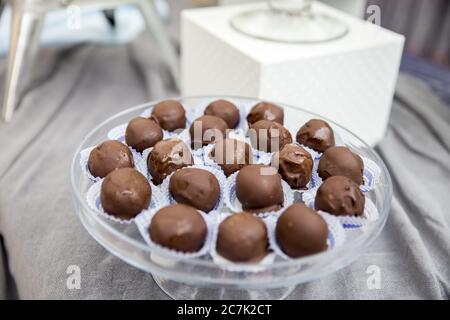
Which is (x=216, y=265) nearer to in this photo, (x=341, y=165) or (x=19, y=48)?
(x=341, y=165)

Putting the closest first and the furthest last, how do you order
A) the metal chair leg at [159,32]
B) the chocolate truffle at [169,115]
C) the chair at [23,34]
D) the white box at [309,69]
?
the chocolate truffle at [169,115], the white box at [309,69], the chair at [23,34], the metal chair leg at [159,32]

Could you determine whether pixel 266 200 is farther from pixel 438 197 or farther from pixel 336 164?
pixel 438 197

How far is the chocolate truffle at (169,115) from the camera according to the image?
67 cm

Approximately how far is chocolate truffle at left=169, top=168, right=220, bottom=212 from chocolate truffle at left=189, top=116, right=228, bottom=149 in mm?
103

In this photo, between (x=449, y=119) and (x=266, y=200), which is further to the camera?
(x=449, y=119)

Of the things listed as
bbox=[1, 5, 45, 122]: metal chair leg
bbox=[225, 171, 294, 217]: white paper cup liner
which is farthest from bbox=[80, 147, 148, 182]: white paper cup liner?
bbox=[1, 5, 45, 122]: metal chair leg

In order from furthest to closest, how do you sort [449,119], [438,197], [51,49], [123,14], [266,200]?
1. [123,14]
2. [51,49]
3. [449,119]
4. [438,197]
5. [266,200]

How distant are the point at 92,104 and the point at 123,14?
54cm

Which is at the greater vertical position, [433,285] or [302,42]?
[302,42]

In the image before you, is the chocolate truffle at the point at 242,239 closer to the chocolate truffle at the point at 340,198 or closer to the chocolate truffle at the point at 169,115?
the chocolate truffle at the point at 340,198

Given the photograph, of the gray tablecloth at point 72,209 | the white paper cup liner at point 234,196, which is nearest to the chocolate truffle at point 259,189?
the white paper cup liner at point 234,196

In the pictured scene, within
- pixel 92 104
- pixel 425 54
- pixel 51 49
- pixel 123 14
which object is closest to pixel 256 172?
pixel 92 104

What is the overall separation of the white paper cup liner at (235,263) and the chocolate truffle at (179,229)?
1cm
